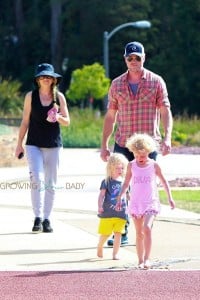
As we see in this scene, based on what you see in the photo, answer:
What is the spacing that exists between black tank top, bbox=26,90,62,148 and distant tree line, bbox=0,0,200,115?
48.4m

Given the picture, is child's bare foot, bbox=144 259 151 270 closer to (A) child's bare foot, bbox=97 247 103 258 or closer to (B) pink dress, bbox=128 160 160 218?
(B) pink dress, bbox=128 160 160 218

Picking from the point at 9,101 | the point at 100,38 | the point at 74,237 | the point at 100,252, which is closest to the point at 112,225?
the point at 100,252

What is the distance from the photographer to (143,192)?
9.52 m

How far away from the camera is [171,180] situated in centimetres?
1923

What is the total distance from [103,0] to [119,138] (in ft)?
175

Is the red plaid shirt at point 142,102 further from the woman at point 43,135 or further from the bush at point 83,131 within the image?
the bush at point 83,131

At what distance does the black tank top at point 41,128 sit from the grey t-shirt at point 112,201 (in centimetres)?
171

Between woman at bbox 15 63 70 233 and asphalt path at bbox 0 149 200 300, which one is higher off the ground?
woman at bbox 15 63 70 233

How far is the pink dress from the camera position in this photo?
9.48 m

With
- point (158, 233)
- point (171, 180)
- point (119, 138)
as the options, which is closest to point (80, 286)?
point (119, 138)

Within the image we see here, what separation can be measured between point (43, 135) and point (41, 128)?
0.08 m

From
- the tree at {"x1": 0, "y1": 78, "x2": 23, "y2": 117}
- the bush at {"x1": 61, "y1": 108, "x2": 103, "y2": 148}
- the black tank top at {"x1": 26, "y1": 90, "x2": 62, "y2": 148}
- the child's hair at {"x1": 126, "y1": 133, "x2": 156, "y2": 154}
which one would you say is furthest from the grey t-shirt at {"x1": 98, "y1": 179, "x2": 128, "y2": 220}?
the tree at {"x1": 0, "y1": 78, "x2": 23, "y2": 117}

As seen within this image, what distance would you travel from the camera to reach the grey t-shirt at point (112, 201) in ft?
33.4

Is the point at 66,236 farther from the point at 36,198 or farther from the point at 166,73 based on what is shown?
the point at 166,73
